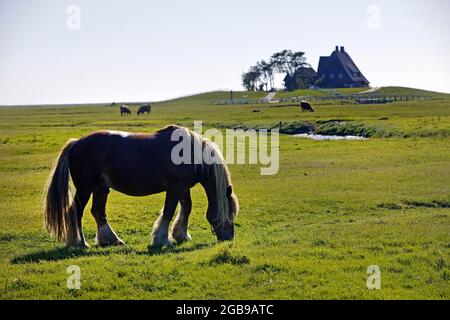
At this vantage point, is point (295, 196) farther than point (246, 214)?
Yes

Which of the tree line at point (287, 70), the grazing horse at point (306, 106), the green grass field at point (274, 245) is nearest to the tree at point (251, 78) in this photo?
the tree line at point (287, 70)

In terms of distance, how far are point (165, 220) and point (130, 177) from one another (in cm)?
110

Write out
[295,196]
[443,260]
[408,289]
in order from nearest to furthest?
1. [408,289]
2. [443,260]
3. [295,196]

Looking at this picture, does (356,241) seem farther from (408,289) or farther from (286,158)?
(286,158)

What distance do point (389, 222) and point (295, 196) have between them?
171 inches

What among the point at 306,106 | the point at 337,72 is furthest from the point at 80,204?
the point at 337,72

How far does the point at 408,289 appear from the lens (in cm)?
696

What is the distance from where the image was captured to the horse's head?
9.83 meters

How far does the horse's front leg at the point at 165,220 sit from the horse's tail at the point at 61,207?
1.55 m

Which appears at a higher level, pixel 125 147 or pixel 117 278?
pixel 125 147

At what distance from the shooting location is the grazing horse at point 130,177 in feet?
30.8

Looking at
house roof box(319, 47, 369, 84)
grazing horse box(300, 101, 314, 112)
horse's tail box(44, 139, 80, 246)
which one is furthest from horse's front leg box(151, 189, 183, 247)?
house roof box(319, 47, 369, 84)

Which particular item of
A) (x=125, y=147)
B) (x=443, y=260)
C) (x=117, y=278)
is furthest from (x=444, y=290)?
(x=125, y=147)

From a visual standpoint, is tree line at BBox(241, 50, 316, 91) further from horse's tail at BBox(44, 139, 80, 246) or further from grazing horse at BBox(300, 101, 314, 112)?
horse's tail at BBox(44, 139, 80, 246)
